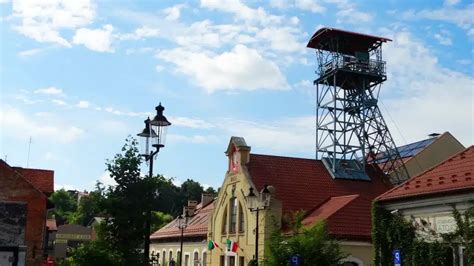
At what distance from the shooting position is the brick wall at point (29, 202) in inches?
1309

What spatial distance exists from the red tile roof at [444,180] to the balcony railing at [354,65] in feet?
68.2

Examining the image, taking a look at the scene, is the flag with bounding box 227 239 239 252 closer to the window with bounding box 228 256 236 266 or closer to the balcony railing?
the window with bounding box 228 256 236 266

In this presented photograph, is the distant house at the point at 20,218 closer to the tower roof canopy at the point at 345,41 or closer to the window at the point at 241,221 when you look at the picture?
the window at the point at 241,221

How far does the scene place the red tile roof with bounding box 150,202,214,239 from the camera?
45616mm

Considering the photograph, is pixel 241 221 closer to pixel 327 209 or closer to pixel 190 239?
pixel 327 209

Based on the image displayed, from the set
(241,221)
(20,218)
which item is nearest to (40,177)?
(20,218)

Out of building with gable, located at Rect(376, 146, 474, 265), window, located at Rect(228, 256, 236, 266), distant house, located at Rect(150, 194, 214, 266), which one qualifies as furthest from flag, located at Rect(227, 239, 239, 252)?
building with gable, located at Rect(376, 146, 474, 265)

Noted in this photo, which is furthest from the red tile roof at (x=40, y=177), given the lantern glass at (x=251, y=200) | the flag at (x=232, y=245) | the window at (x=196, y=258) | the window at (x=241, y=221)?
the lantern glass at (x=251, y=200)

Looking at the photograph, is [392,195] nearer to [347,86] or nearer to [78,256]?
[78,256]

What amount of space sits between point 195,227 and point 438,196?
2812 centimetres

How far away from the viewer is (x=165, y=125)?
19.3 meters

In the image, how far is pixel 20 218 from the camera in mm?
33375

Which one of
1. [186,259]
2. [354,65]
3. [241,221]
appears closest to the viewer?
[241,221]

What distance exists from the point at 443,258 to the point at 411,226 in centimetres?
207
